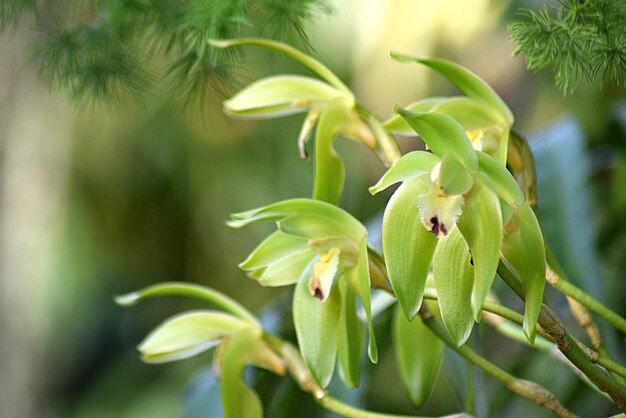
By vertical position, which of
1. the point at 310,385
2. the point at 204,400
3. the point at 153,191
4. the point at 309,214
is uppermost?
the point at 309,214

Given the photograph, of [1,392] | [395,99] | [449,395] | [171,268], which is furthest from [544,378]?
[171,268]

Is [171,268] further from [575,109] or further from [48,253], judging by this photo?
[575,109]

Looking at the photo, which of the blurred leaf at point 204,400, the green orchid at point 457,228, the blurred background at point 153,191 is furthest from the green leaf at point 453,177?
the blurred background at point 153,191

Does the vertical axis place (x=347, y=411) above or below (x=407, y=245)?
below

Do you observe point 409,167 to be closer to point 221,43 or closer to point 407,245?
point 407,245

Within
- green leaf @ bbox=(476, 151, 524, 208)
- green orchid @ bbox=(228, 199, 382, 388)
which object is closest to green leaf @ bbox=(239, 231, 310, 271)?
green orchid @ bbox=(228, 199, 382, 388)

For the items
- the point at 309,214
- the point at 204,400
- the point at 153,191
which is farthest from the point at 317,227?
the point at 153,191

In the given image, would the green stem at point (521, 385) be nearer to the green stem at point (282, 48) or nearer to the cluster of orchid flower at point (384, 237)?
the cluster of orchid flower at point (384, 237)
